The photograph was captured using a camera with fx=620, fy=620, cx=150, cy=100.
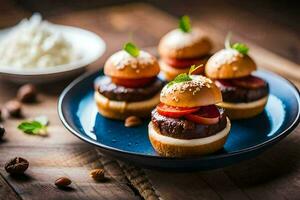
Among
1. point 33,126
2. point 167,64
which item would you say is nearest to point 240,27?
point 167,64

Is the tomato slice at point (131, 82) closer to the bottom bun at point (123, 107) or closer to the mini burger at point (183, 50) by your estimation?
the bottom bun at point (123, 107)

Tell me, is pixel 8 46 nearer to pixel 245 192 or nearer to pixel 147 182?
pixel 147 182

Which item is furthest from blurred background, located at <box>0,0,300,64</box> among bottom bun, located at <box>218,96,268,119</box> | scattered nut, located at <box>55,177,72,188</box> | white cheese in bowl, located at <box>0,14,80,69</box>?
scattered nut, located at <box>55,177,72,188</box>

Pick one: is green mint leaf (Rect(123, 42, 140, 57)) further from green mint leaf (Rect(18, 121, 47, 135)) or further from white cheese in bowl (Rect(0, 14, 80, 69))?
white cheese in bowl (Rect(0, 14, 80, 69))

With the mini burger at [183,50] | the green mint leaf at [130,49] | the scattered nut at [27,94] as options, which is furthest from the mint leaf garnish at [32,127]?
the mini burger at [183,50]

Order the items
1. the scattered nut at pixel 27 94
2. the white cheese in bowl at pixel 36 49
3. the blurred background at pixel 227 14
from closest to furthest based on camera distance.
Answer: the scattered nut at pixel 27 94 → the white cheese in bowl at pixel 36 49 → the blurred background at pixel 227 14

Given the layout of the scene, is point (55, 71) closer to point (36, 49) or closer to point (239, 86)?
point (36, 49)

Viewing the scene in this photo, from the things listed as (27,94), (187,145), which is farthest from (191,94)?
(27,94)
